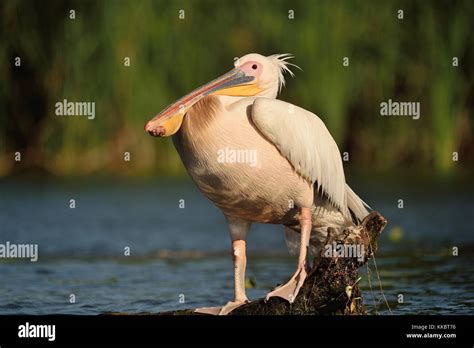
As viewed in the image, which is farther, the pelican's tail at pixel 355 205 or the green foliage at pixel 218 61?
the green foliage at pixel 218 61

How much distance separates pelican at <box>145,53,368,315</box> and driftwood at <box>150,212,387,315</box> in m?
0.08

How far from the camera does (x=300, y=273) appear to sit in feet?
24.7

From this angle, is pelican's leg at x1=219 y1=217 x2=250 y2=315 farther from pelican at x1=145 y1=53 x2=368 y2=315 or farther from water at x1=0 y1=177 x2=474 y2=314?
water at x1=0 y1=177 x2=474 y2=314

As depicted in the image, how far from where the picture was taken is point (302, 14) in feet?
57.2

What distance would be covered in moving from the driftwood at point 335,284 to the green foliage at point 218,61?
10.0m

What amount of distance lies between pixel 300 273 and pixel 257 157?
0.84 meters

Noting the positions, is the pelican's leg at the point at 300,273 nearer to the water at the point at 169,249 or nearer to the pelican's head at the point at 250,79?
the pelican's head at the point at 250,79

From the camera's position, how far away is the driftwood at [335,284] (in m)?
7.27

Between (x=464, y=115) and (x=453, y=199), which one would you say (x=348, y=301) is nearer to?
(x=453, y=199)

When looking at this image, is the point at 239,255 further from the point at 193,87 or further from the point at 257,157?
the point at 193,87

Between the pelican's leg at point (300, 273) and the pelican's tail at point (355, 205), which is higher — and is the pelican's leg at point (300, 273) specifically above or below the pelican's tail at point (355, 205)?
below

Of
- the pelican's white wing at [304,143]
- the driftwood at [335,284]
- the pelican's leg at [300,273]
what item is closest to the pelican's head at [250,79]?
the pelican's white wing at [304,143]

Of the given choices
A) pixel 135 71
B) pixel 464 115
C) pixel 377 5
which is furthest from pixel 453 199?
pixel 135 71

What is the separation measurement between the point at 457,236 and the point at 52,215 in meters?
5.66
